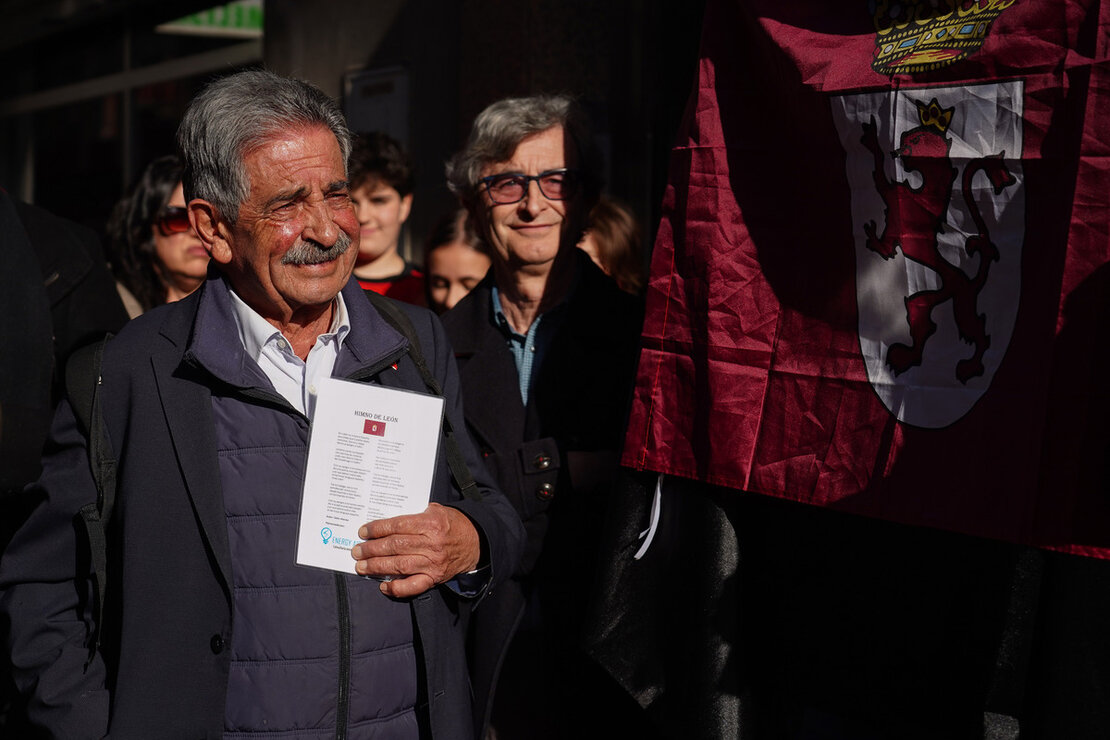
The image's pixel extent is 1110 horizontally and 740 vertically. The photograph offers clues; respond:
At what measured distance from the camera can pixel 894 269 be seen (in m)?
2.14

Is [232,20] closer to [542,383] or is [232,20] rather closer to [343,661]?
[542,383]

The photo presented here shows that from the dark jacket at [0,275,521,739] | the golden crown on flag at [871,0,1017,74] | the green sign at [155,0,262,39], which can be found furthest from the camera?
the green sign at [155,0,262,39]

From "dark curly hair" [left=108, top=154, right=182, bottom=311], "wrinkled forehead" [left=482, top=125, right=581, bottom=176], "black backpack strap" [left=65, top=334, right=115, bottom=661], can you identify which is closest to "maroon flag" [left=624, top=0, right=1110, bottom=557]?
"wrinkled forehead" [left=482, top=125, right=581, bottom=176]

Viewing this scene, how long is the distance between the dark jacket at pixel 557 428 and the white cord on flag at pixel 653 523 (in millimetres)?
482

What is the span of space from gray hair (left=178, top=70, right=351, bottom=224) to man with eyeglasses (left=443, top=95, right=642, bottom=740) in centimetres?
88

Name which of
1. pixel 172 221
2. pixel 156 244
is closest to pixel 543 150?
pixel 172 221

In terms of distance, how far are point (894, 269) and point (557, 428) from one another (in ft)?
3.81

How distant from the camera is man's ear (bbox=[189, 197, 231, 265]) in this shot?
2.40 metres

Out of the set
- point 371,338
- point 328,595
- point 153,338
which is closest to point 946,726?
point 328,595

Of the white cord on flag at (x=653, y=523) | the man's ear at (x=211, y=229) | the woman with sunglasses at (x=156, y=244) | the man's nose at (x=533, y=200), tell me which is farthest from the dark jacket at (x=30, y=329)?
the white cord on flag at (x=653, y=523)

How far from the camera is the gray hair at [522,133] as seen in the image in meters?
3.16

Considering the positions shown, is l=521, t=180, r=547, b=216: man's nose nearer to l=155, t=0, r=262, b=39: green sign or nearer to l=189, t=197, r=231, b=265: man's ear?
l=189, t=197, r=231, b=265: man's ear

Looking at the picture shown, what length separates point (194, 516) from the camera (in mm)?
2219

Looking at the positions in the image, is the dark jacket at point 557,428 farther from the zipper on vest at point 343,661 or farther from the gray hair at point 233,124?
the gray hair at point 233,124
